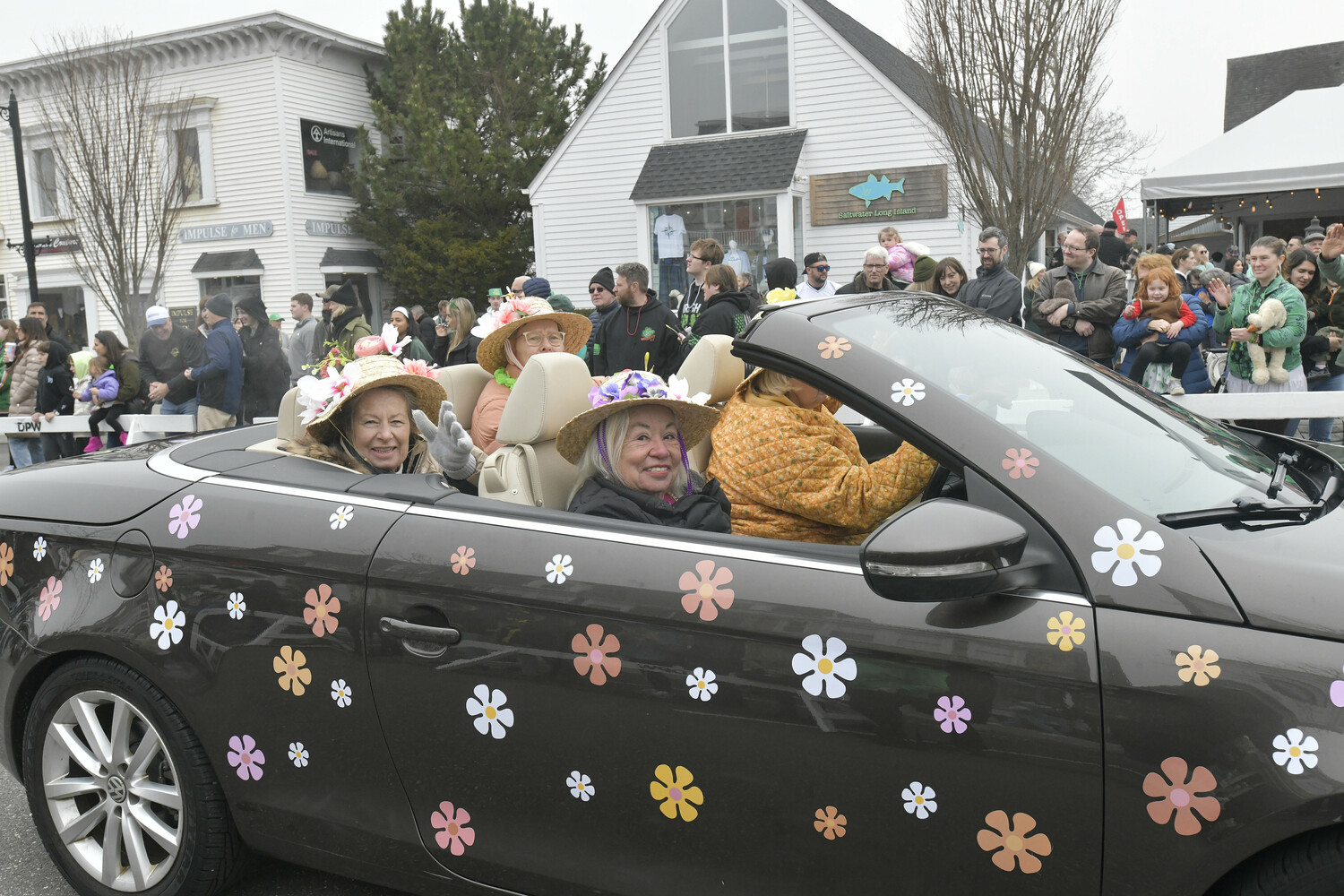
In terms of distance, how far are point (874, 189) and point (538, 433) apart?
651 inches

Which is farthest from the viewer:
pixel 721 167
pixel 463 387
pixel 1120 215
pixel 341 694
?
pixel 721 167

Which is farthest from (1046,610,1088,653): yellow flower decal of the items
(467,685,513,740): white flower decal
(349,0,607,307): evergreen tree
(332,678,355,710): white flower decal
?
(349,0,607,307): evergreen tree

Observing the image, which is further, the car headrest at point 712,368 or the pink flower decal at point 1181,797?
the car headrest at point 712,368

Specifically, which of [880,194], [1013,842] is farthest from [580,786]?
[880,194]

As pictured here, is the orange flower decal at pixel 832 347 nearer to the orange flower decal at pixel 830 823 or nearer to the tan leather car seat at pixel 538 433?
the orange flower decal at pixel 830 823

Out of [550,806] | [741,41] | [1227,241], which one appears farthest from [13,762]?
[1227,241]

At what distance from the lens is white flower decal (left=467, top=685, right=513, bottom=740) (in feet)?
7.30

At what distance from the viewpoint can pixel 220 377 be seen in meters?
9.62

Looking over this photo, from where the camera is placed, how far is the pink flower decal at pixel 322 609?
2.40 meters

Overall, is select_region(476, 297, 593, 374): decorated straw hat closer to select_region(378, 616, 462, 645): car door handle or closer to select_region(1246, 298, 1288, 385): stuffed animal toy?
select_region(378, 616, 462, 645): car door handle

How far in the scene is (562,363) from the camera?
10.6 feet

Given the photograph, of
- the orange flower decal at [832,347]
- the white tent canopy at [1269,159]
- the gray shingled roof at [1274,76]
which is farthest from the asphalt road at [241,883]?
the gray shingled roof at [1274,76]

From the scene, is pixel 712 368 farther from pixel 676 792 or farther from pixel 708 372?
pixel 676 792

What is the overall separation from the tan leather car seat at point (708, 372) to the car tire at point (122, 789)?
1671mm
